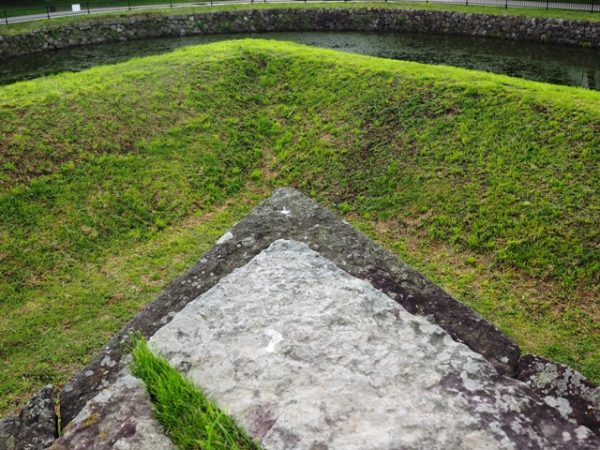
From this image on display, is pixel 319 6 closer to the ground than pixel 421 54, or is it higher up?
higher up

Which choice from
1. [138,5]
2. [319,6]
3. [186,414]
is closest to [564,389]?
[186,414]

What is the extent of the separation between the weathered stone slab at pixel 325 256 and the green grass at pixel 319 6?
2604cm

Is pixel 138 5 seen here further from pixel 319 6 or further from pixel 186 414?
pixel 186 414

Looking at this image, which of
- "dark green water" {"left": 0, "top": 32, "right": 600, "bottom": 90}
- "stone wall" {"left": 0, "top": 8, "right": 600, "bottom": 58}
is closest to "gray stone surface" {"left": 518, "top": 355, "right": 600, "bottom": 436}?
"dark green water" {"left": 0, "top": 32, "right": 600, "bottom": 90}

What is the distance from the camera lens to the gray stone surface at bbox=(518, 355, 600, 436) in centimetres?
258

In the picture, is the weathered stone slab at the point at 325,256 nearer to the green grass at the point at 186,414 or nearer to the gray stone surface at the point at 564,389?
the gray stone surface at the point at 564,389

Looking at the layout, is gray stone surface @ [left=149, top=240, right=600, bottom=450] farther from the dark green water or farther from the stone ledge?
the dark green water

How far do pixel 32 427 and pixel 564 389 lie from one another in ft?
9.67

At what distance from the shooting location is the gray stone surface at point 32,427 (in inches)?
118

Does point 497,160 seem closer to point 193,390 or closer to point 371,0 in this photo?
point 193,390

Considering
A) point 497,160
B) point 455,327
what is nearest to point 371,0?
point 497,160

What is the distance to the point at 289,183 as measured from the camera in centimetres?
1221

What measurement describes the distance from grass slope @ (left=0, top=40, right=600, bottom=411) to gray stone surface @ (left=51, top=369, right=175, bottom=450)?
206 inches

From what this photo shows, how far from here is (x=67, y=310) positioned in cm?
866
